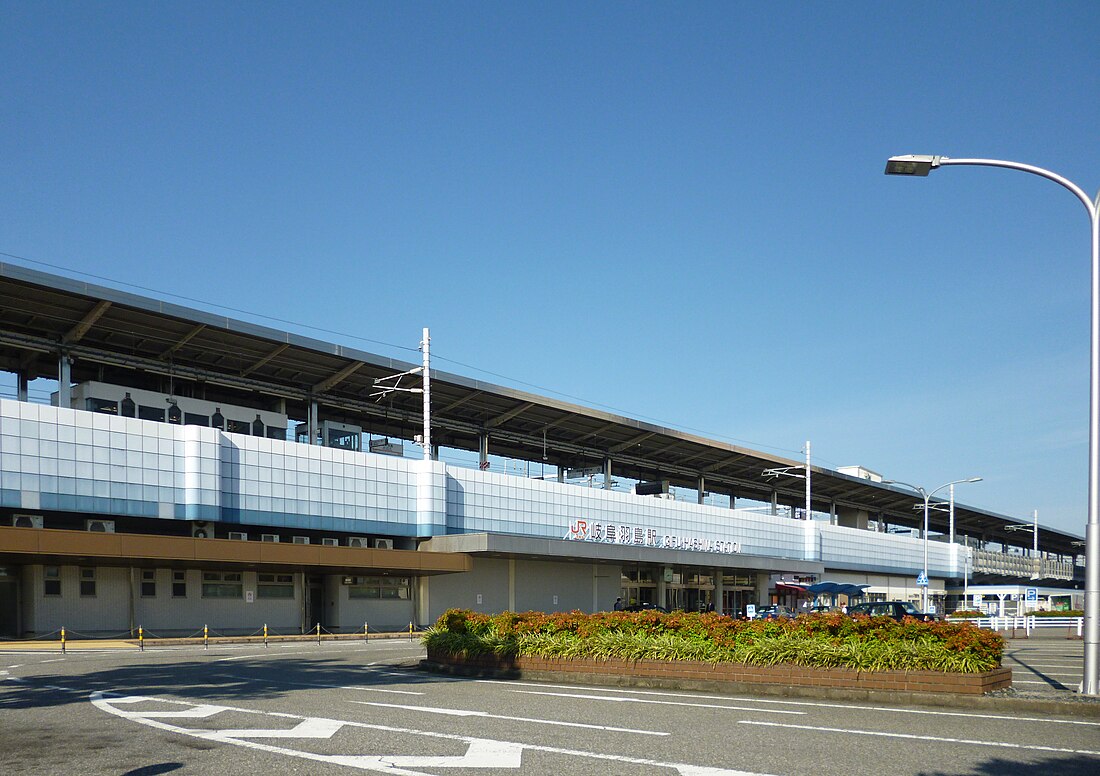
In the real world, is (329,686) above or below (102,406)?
below

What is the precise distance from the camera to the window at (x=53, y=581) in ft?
119

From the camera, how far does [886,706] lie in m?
14.9

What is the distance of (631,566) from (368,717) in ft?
161

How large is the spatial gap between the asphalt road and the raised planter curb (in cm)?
47

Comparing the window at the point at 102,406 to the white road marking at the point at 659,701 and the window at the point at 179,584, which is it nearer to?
the window at the point at 179,584

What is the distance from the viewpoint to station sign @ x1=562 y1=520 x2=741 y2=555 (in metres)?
56.1

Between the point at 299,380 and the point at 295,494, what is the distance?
21.5 feet

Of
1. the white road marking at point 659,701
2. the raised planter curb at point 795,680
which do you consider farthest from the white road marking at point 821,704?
the white road marking at point 659,701

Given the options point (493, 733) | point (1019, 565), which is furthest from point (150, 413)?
point (1019, 565)

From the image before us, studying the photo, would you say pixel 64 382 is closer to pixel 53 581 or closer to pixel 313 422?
pixel 53 581

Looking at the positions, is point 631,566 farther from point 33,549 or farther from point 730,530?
point 33,549

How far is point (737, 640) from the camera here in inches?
712

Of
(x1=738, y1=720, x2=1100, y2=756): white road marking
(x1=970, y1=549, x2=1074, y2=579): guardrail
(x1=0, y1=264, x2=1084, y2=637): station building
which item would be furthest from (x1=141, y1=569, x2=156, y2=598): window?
Answer: (x1=970, y1=549, x2=1074, y2=579): guardrail

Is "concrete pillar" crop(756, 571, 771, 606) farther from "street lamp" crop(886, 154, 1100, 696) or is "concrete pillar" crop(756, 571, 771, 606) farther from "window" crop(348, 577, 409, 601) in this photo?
"street lamp" crop(886, 154, 1100, 696)
